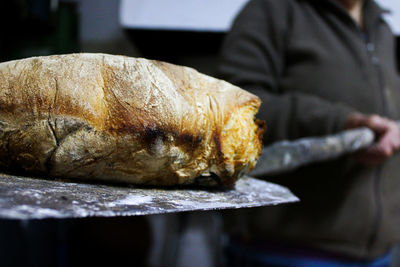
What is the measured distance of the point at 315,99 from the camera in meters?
1.16

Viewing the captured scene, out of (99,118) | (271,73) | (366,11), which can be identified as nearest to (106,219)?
(271,73)

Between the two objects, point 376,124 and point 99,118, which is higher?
point 99,118

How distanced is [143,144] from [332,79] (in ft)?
3.07

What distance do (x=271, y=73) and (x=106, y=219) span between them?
3.63 ft

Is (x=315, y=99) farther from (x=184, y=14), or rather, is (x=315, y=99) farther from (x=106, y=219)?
(x=106, y=219)

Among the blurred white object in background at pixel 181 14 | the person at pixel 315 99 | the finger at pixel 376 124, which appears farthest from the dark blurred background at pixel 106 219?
the finger at pixel 376 124

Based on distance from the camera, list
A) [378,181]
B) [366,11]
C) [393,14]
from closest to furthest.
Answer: [378,181] → [366,11] → [393,14]

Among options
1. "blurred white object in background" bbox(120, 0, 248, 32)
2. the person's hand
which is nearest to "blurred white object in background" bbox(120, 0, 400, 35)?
"blurred white object in background" bbox(120, 0, 248, 32)

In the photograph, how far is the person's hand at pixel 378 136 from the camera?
3.53 feet

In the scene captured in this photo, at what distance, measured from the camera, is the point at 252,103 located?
59 cm

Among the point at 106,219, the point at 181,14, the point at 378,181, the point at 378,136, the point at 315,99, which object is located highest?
the point at 181,14

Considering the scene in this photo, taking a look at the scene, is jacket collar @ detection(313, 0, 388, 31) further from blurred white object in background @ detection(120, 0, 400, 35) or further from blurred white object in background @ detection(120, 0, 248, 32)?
blurred white object in background @ detection(120, 0, 248, 32)

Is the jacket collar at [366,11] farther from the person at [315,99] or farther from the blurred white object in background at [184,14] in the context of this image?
the blurred white object in background at [184,14]

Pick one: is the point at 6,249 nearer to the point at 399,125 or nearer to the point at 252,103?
the point at 252,103
